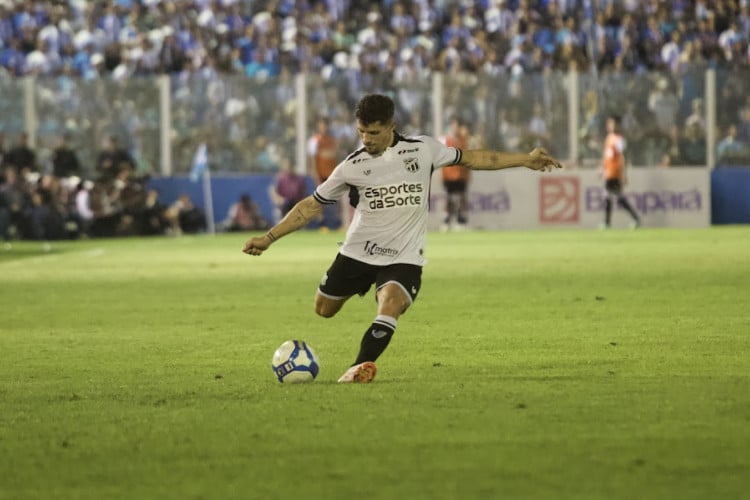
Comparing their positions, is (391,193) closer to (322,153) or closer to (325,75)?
Answer: (322,153)

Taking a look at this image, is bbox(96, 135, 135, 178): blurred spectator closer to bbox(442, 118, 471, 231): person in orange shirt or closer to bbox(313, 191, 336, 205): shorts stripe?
bbox(442, 118, 471, 231): person in orange shirt

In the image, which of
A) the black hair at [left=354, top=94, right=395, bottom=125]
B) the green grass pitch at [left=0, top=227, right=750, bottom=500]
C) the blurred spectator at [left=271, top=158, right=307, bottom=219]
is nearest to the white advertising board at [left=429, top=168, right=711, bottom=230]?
the blurred spectator at [left=271, top=158, right=307, bottom=219]

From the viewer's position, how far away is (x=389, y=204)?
31.8 feet

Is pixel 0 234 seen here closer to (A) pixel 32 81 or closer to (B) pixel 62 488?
(A) pixel 32 81

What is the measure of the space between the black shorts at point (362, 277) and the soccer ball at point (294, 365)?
2.25 feet

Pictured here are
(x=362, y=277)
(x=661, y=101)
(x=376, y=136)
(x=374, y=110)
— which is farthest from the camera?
(x=661, y=101)

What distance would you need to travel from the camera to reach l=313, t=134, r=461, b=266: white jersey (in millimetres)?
9648

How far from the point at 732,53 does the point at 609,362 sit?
2535 centimetres

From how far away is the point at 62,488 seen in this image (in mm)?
6215

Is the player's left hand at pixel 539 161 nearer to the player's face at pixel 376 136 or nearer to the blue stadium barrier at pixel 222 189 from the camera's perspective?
the player's face at pixel 376 136

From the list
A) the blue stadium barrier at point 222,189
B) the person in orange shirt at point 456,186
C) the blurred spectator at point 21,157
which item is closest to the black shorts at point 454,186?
the person in orange shirt at point 456,186

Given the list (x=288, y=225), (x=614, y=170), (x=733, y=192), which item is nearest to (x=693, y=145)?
(x=733, y=192)

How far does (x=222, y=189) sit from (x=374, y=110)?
936 inches

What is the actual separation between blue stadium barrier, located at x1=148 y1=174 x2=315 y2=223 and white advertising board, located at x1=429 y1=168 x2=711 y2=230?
Result: 359 cm
